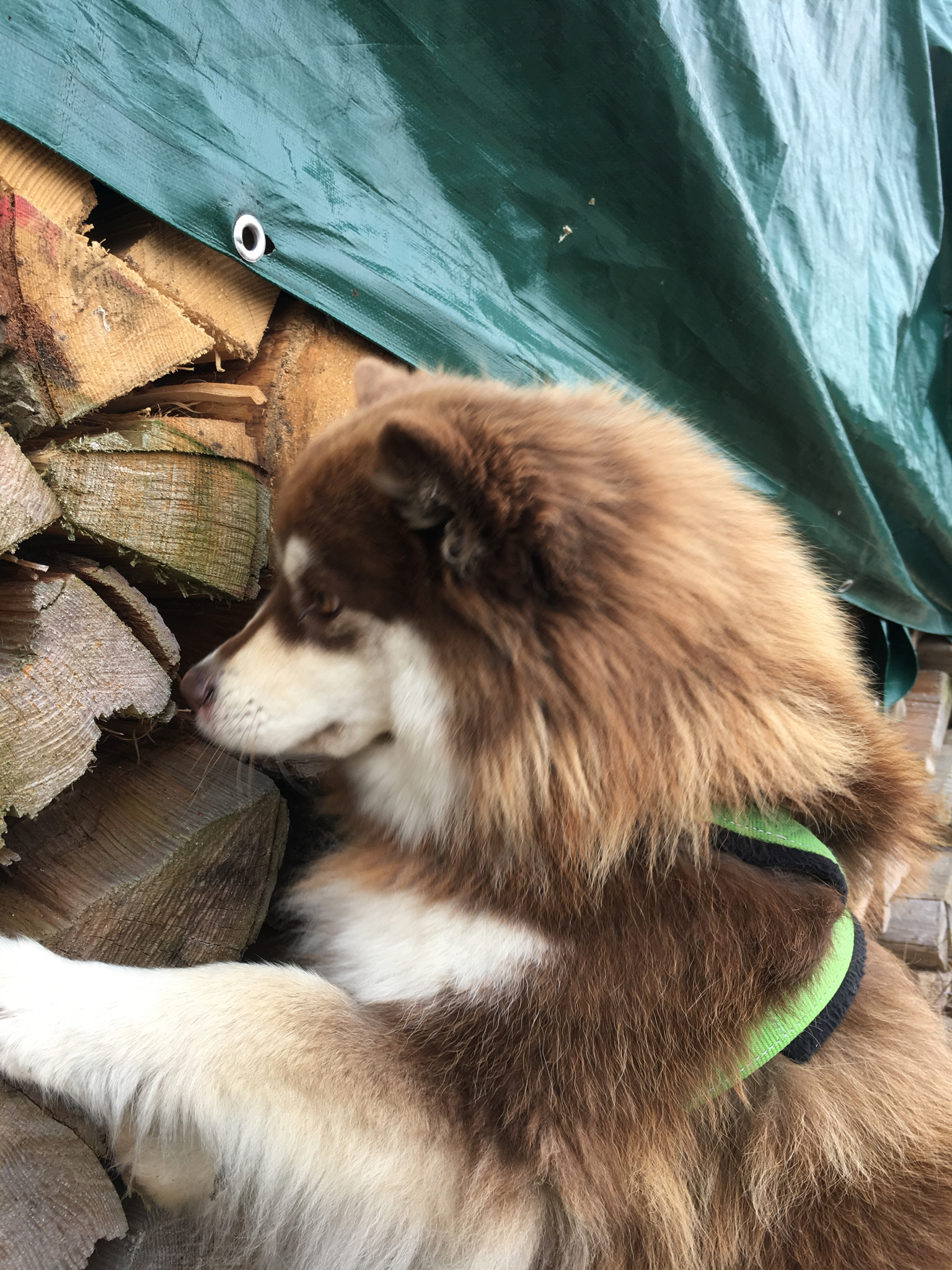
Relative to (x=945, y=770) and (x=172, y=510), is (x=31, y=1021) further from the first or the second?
(x=945, y=770)

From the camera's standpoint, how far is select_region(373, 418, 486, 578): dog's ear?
124 cm

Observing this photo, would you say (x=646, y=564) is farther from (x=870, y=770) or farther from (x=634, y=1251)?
(x=634, y=1251)

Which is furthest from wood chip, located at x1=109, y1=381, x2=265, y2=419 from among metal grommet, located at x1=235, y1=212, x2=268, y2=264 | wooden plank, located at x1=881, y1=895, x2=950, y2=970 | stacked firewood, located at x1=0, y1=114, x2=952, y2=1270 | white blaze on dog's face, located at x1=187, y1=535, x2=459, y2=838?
wooden plank, located at x1=881, y1=895, x2=950, y2=970

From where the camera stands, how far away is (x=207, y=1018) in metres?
1.31

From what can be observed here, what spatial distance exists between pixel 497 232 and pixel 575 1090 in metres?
1.82

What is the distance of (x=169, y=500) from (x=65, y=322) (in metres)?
0.33

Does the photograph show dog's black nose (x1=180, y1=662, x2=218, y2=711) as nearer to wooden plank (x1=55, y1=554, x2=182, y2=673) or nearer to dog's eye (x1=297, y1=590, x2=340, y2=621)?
wooden plank (x1=55, y1=554, x2=182, y2=673)

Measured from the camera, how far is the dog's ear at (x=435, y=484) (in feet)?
4.07

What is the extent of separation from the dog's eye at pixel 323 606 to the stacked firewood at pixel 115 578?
21 cm

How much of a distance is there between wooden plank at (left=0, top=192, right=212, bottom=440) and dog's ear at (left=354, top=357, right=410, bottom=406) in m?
0.45

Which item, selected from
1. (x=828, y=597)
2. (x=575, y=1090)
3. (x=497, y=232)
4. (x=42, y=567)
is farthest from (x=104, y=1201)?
(x=497, y=232)

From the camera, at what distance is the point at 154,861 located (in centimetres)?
148

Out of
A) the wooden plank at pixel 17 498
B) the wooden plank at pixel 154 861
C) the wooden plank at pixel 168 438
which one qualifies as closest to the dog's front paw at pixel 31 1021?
the wooden plank at pixel 154 861

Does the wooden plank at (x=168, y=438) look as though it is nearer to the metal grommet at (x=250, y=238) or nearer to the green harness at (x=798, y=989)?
the metal grommet at (x=250, y=238)
